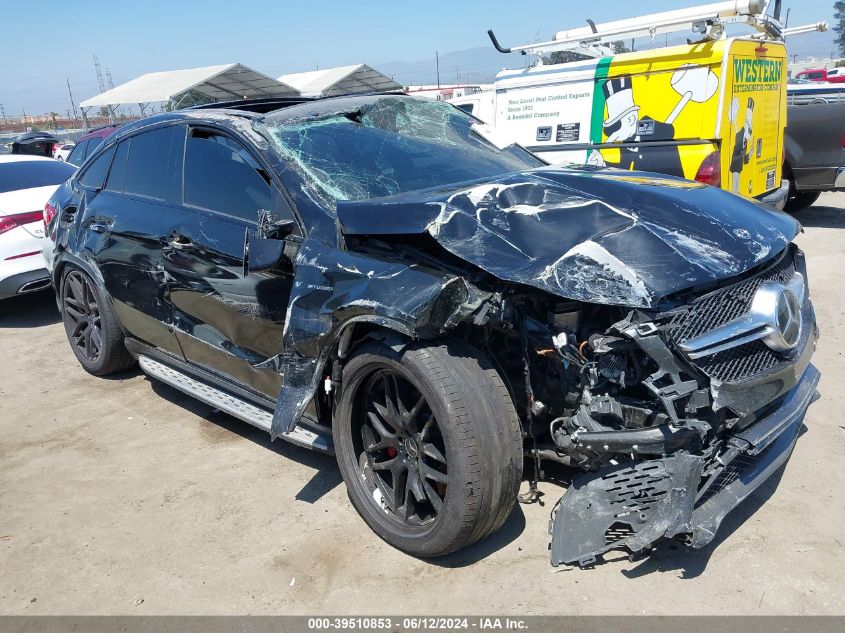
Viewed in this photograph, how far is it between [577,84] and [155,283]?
5.51 m

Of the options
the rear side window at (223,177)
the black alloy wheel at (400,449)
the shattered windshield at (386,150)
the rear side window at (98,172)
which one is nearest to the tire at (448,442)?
the black alloy wheel at (400,449)

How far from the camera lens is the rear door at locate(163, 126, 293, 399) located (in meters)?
3.38

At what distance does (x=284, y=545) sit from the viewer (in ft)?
10.3

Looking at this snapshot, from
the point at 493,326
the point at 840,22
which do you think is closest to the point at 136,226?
the point at 493,326

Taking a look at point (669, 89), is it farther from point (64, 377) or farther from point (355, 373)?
point (64, 377)

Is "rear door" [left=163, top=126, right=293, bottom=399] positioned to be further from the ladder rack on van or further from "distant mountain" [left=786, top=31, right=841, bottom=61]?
"distant mountain" [left=786, top=31, right=841, bottom=61]

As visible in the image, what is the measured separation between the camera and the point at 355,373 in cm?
299

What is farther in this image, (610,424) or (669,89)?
(669,89)

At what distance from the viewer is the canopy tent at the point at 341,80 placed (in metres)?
28.2

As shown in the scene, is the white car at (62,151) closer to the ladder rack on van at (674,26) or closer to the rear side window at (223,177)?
the ladder rack on van at (674,26)

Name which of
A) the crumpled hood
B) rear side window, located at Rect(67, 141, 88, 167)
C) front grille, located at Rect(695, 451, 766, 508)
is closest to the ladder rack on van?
the crumpled hood

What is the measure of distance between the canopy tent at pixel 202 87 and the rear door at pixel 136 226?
2141 centimetres

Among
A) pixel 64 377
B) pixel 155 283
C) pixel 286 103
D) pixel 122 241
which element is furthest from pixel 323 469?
pixel 64 377

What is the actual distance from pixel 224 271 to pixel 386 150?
1.06 meters
